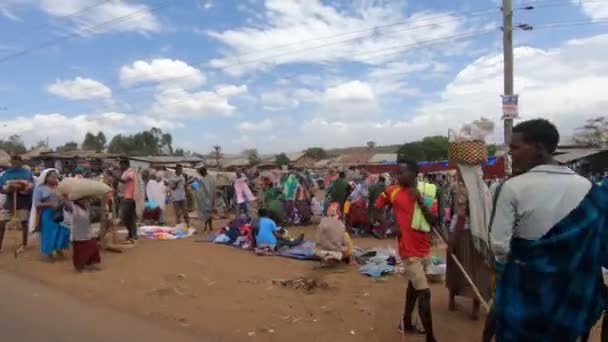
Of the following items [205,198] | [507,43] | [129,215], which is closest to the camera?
[129,215]

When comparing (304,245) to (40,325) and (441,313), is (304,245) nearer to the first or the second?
(441,313)

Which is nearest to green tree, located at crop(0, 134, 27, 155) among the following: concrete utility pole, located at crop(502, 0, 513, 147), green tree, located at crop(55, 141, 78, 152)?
green tree, located at crop(55, 141, 78, 152)

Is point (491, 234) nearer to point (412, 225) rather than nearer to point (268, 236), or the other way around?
point (412, 225)

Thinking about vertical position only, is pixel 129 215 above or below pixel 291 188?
below

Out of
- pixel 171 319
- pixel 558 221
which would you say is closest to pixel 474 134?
pixel 558 221

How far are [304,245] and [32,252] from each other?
196 inches

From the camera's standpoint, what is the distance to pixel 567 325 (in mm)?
2500

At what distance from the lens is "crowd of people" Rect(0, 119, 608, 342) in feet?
8.07

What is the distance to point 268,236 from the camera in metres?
9.41

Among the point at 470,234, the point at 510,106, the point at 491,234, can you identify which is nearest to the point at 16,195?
the point at 470,234

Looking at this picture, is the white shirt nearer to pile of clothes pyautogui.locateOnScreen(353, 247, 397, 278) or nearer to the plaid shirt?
the plaid shirt

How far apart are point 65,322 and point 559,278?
466 centimetres

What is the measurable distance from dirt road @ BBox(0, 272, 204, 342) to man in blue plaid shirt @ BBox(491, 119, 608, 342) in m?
3.19

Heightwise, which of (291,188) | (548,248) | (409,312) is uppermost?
(548,248)
